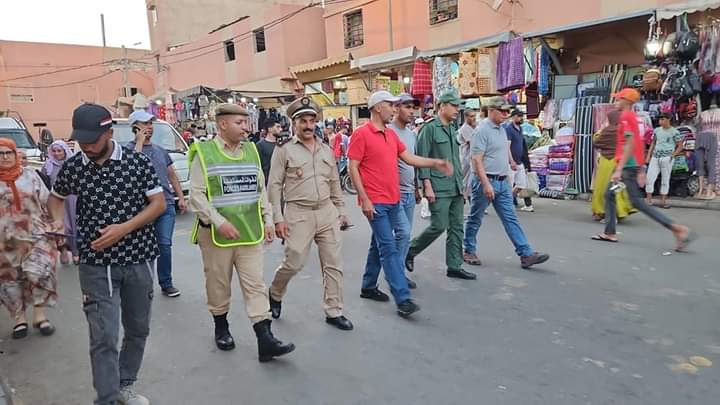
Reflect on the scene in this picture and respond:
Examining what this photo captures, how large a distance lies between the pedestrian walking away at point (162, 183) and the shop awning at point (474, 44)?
832cm

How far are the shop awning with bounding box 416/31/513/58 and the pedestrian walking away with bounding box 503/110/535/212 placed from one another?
3053 mm

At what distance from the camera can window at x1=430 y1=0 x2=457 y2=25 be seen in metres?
14.3

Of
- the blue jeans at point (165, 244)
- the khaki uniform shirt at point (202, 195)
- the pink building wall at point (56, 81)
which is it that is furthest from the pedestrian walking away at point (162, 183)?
the pink building wall at point (56, 81)

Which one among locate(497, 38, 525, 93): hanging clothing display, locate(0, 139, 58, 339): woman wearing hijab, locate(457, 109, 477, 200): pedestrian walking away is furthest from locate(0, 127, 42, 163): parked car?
locate(497, 38, 525, 93): hanging clothing display

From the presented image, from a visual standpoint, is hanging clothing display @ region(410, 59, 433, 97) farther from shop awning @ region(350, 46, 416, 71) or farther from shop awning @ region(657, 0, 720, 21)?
shop awning @ region(657, 0, 720, 21)

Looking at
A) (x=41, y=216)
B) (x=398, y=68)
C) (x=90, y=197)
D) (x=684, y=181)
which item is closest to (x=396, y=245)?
(x=90, y=197)

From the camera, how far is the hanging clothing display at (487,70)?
37.6ft

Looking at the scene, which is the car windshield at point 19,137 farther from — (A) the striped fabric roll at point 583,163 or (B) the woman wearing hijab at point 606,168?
(B) the woman wearing hijab at point 606,168

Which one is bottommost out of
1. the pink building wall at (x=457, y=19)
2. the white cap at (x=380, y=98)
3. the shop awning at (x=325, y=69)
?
the white cap at (x=380, y=98)

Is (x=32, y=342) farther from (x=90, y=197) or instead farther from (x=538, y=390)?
(x=538, y=390)

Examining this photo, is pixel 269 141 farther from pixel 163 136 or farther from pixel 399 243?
pixel 163 136

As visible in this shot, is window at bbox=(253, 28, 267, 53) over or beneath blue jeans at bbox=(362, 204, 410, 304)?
over

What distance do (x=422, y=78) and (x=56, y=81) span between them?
32668 mm

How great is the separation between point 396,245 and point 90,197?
7.89 ft
